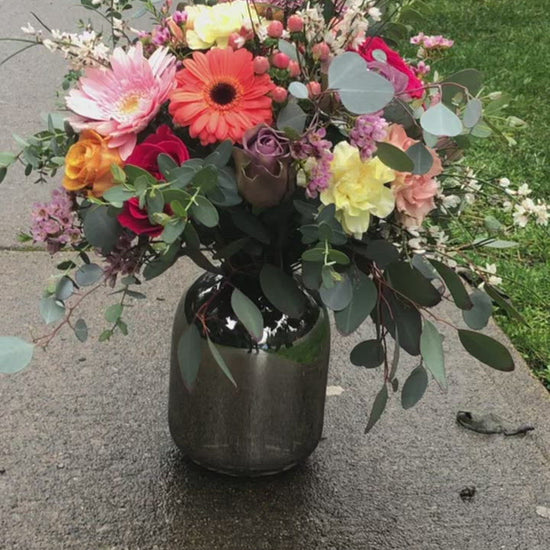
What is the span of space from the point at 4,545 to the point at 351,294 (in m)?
0.80

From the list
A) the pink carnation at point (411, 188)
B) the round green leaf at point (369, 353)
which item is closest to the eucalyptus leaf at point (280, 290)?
the round green leaf at point (369, 353)

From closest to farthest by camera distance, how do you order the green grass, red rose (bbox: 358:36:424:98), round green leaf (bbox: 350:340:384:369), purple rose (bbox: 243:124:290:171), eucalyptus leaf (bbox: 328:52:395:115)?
eucalyptus leaf (bbox: 328:52:395:115)
purple rose (bbox: 243:124:290:171)
red rose (bbox: 358:36:424:98)
round green leaf (bbox: 350:340:384:369)
the green grass

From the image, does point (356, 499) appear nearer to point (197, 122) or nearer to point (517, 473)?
point (517, 473)

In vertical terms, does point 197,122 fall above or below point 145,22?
above

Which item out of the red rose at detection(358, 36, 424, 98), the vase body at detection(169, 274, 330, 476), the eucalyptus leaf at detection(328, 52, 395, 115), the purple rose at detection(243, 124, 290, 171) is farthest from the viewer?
the vase body at detection(169, 274, 330, 476)

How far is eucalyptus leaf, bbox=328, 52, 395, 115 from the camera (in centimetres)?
110

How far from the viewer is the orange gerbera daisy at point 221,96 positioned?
1228 mm

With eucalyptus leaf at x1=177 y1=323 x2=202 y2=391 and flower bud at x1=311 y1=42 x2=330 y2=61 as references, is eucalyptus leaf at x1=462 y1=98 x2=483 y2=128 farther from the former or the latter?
eucalyptus leaf at x1=177 y1=323 x2=202 y2=391

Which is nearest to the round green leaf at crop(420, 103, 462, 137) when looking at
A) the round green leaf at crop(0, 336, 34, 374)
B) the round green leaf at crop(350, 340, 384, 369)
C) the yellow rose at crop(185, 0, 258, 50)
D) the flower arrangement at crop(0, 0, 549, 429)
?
the flower arrangement at crop(0, 0, 549, 429)

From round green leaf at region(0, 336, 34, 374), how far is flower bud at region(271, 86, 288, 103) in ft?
1.63

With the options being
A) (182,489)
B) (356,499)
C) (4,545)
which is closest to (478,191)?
(356,499)

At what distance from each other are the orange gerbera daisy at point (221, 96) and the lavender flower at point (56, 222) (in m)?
0.23

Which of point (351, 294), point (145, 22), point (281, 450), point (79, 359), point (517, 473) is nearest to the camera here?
point (351, 294)

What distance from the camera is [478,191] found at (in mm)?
1426
